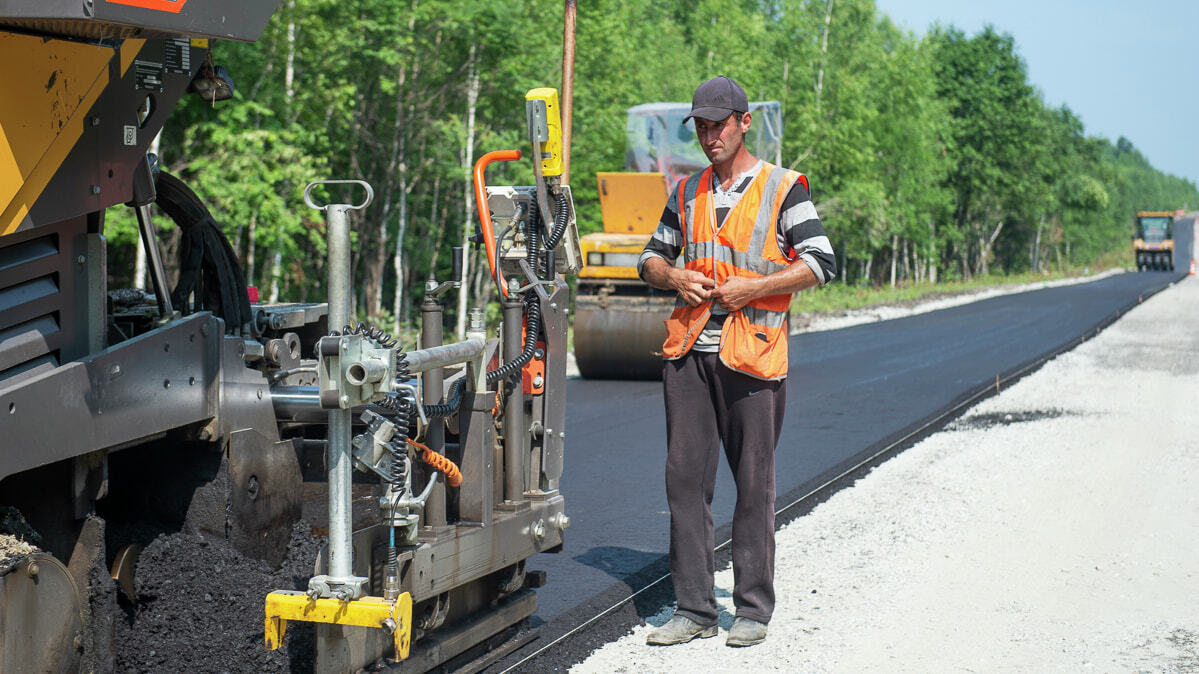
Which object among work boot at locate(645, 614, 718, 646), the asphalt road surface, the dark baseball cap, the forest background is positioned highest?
the forest background

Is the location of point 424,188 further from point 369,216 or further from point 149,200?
point 149,200

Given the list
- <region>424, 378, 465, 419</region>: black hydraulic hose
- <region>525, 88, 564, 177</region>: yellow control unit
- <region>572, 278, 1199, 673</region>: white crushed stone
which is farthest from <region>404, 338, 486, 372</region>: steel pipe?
<region>572, 278, 1199, 673</region>: white crushed stone

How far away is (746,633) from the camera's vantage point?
15.3ft

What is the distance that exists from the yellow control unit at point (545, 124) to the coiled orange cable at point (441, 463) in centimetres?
102

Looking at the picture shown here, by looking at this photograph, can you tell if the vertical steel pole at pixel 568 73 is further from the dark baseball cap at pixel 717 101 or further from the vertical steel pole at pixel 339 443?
the vertical steel pole at pixel 339 443

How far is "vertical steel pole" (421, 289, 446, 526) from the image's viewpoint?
149 inches

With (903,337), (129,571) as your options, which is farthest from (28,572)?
(903,337)

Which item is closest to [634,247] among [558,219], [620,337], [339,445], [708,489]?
[620,337]

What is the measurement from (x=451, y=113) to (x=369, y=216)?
4142mm

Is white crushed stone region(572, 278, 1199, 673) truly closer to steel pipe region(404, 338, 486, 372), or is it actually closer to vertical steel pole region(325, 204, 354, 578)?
steel pipe region(404, 338, 486, 372)

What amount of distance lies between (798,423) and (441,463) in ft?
23.3

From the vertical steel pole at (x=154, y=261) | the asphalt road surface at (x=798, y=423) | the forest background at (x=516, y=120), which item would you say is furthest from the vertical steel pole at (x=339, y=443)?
the forest background at (x=516, y=120)

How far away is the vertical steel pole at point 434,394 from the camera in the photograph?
12.4ft

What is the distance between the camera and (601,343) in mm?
13492
